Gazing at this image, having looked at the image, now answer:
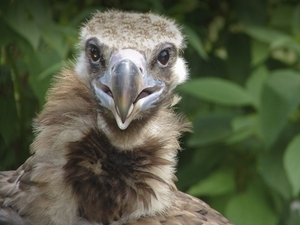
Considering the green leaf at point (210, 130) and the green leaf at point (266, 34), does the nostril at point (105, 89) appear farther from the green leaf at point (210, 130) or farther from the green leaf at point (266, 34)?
the green leaf at point (266, 34)

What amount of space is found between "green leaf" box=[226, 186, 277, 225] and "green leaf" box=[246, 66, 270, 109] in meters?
0.42

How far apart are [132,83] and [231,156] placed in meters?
1.43

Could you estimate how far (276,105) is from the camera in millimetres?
3279

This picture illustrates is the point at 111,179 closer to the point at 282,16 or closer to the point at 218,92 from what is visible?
the point at 218,92

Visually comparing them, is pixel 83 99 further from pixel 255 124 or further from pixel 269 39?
pixel 269 39

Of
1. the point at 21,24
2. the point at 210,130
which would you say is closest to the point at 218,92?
the point at 210,130

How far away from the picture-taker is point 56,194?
2.34 m

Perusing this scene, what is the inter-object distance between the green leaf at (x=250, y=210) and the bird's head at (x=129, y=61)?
2.55 ft

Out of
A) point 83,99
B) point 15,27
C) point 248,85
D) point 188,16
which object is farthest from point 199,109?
point 83,99

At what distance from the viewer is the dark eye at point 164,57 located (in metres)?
2.54

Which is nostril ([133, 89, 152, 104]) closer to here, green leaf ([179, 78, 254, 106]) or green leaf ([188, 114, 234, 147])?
green leaf ([179, 78, 254, 106])

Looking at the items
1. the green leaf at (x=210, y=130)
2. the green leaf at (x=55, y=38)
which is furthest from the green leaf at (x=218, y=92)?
the green leaf at (x=55, y=38)

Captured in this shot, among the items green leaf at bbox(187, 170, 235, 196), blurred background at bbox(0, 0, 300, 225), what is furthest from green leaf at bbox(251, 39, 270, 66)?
green leaf at bbox(187, 170, 235, 196)

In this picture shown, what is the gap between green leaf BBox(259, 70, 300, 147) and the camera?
3252 mm
